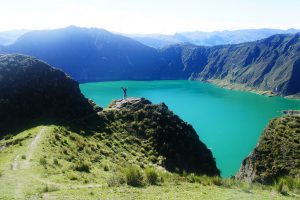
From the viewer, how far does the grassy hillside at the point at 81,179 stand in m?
19.6

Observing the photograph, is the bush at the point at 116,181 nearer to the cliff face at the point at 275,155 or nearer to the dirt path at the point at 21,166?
the dirt path at the point at 21,166

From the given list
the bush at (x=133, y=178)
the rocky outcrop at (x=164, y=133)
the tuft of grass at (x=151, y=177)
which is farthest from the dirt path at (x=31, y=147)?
the rocky outcrop at (x=164, y=133)

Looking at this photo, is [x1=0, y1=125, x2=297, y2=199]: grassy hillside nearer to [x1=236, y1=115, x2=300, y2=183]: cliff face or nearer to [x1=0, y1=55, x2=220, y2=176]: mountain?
[x1=0, y1=55, x2=220, y2=176]: mountain

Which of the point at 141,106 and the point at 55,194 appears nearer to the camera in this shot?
the point at 55,194

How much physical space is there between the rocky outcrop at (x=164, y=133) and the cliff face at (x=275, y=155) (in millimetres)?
7958

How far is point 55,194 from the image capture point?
1927 centimetres

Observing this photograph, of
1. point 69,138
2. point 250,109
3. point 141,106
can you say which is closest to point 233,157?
point 141,106

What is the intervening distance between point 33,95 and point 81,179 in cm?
3593

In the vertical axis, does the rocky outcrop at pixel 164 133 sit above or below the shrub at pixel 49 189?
below

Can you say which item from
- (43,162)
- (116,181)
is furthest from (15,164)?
(116,181)

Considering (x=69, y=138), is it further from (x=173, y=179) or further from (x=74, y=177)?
(x=173, y=179)

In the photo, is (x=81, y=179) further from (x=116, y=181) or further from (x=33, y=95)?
(x=33, y=95)

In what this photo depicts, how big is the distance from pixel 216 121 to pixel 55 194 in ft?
452

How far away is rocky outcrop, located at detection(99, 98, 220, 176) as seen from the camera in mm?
54188
